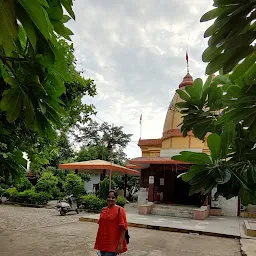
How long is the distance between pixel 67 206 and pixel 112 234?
831cm

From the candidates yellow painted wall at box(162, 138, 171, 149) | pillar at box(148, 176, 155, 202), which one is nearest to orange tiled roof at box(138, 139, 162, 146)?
yellow painted wall at box(162, 138, 171, 149)

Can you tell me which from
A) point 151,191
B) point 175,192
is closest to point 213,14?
point 151,191

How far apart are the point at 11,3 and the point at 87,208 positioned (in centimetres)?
1268

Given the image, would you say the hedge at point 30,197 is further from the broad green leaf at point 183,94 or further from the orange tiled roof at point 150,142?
the broad green leaf at point 183,94

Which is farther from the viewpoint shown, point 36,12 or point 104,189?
point 104,189

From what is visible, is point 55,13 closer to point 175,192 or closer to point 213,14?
point 213,14

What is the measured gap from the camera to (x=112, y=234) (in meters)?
3.64

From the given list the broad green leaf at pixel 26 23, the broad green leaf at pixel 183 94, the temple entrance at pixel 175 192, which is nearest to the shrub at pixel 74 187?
the temple entrance at pixel 175 192

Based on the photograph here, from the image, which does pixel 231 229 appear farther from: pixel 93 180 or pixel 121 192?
pixel 93 180

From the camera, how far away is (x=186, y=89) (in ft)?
6.91

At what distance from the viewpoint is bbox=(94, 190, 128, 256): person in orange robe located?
359cm

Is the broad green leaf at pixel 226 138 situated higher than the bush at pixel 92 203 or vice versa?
the broad green leaf at pixel 226 138

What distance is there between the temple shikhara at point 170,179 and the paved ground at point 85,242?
12.0ft

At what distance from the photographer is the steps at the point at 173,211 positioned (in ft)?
38.1
